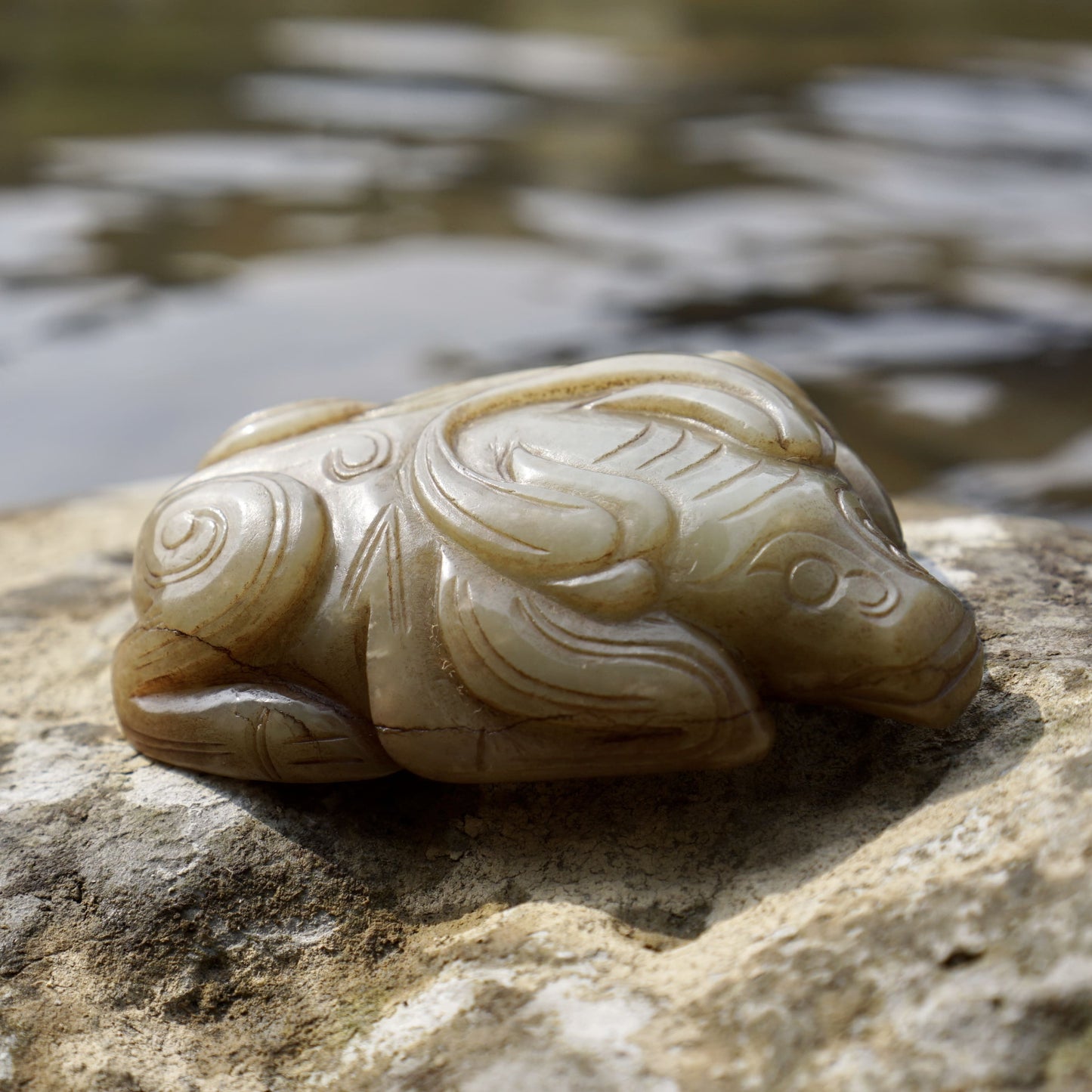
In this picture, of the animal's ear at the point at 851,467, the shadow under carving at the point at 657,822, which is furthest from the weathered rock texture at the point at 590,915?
the animal's ear at the point at 851,467

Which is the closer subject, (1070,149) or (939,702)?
(939,702)

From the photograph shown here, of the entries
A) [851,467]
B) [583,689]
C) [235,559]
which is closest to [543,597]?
[583,689]

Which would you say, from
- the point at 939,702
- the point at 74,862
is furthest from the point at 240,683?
the point at 939,702

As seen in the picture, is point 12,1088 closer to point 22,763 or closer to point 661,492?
point 22,763

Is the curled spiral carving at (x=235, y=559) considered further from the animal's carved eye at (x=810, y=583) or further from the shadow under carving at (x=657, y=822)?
the animal's carved eye at (x=810, y=583)

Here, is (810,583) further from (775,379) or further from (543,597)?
(775,379)

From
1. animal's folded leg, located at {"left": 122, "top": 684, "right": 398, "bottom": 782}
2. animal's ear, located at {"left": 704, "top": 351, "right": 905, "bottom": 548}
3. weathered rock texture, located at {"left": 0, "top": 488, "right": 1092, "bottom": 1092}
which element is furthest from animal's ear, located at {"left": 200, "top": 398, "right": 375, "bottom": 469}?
animal's ear, located at {"left": 704, "top": 351, "right": 905, "bottom": 548}
